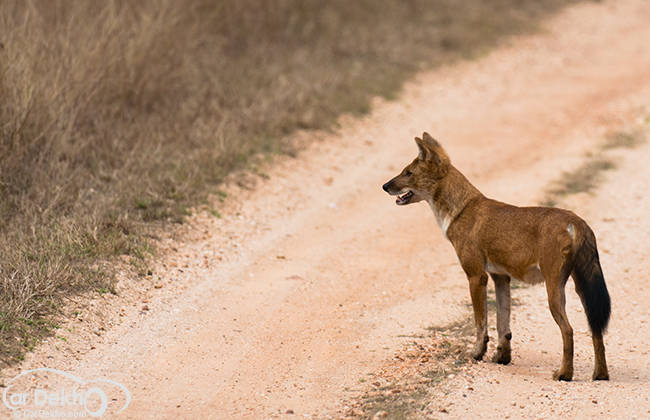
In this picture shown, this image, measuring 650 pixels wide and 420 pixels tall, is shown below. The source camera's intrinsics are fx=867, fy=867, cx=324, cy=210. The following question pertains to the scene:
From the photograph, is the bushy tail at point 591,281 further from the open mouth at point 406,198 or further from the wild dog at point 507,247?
the open mouth at point 406,198

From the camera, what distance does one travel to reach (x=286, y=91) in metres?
13.4

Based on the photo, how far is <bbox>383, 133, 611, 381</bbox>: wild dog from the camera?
640 cm

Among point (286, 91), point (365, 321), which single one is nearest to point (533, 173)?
point (286, 91)

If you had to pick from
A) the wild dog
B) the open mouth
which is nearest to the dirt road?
the wild dog

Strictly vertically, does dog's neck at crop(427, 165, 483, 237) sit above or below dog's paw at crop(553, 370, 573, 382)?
above

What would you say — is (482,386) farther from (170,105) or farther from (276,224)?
(170,105)

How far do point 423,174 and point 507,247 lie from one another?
103cm

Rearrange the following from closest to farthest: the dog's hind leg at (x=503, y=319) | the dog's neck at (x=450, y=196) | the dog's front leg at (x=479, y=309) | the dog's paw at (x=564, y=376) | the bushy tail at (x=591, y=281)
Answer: the bushy tail at (x=591, y=281)
the dog's paw at (x=564, y=376)
the dog's front leg at (x=479, y=309)
the dog's hind leg at (x=503, y=319)
the dog's neck at (x=450, y=196)

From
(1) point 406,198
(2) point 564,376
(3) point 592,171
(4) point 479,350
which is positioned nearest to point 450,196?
(1) point 406,198

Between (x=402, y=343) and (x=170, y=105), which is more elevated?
(x=170, y=105)

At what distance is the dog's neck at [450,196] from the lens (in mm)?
7133

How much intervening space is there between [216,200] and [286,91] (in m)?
3.55

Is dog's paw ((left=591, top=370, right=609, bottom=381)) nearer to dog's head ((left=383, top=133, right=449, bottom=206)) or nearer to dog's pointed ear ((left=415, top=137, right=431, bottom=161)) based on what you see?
dog's head ((left=383, top=133, right=449, bottom=206))

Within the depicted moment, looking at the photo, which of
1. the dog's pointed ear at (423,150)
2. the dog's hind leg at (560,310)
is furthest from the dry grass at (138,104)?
the dog's hind leg at (560,310)
